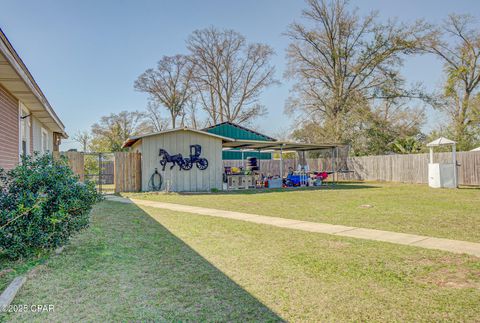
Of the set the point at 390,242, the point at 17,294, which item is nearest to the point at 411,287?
the point at 390,242

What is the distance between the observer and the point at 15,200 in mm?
4152

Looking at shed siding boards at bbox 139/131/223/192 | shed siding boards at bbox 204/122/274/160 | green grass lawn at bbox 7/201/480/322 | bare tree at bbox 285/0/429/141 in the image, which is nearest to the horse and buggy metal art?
shed siding boards at bbox 139/131/223/192

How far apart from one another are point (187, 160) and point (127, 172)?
2864mm

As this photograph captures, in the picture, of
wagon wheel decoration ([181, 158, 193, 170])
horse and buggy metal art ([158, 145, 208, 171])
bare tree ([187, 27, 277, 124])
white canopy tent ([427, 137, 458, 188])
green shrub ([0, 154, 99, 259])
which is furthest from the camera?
bare tree ([187, 27, 277, 124])

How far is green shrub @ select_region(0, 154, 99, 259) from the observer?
4027 millimetres

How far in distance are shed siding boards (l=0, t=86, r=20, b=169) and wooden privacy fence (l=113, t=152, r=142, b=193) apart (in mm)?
7985

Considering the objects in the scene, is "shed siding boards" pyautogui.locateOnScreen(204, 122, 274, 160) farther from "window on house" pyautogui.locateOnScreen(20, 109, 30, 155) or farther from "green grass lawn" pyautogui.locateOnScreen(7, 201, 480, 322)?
"green grass lawn" pyautogui.locateOnScreen(7, 201, 480, 322)

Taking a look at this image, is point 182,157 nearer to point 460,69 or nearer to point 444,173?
point 444,173

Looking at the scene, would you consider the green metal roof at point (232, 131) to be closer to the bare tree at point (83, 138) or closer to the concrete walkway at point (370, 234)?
the bare tree at point (83, 138)

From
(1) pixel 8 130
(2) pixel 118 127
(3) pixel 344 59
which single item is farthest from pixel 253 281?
(2) pixel 118 127

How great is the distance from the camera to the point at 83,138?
103 ft

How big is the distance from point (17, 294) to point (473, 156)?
63.5 ft

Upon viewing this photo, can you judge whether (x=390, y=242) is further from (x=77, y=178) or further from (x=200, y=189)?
(x=200, y=189)

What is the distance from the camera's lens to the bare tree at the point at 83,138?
31172mm
